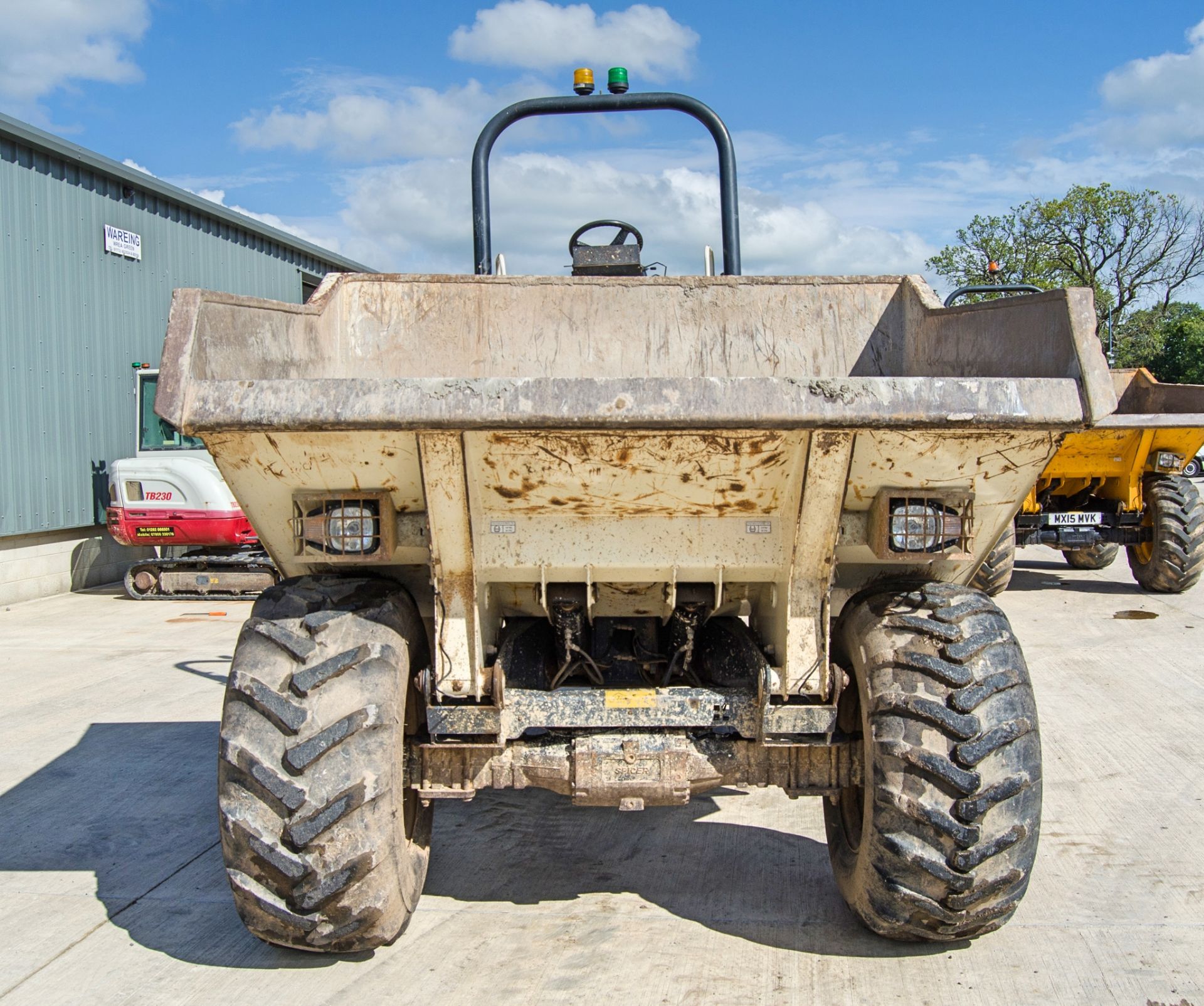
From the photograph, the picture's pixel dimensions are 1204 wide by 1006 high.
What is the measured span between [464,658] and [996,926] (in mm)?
1725

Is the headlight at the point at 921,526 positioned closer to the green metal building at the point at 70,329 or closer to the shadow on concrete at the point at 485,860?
the shadow on concrete at the point at 485,860

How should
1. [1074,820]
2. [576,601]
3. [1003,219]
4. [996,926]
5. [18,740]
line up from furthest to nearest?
[1003,219] < [18,740] < [1074,820] < [576,601] < [996,926]

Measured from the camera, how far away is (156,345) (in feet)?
42.4

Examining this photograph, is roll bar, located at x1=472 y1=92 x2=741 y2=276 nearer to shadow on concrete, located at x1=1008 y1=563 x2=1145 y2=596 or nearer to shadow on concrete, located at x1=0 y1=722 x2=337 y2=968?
shadow on concrete, located at x1=0 y1=722 x2=337 y2=968

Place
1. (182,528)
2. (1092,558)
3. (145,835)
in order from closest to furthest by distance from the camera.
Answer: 1. (145,835)
2. (182,528)
3. (1092,558)

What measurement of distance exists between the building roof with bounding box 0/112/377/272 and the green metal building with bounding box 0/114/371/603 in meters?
0.02

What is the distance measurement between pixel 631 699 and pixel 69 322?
10178 mm

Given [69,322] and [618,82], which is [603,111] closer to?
[618,82]

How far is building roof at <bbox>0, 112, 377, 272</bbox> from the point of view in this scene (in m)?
10.4

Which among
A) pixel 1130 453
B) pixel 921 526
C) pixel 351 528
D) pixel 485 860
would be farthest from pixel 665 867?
pixel 1130 453

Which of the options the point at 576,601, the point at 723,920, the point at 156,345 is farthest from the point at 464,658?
the point at 156,345

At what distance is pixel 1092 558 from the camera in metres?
11.7

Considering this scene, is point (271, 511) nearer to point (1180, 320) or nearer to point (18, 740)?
point (18, 740)

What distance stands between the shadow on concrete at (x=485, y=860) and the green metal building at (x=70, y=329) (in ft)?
21.4
